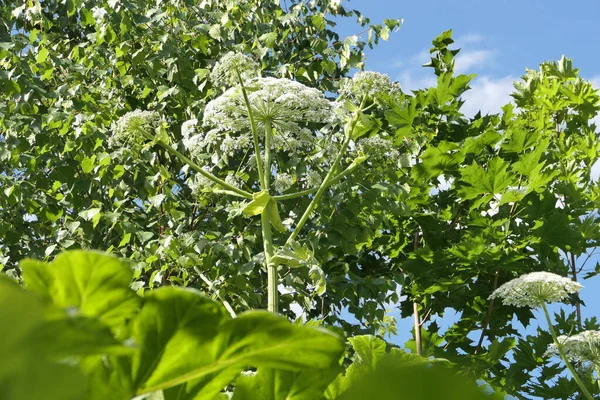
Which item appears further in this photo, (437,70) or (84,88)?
(84,88)

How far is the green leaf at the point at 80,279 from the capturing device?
118 millimetres

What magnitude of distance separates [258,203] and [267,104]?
0.39 meters

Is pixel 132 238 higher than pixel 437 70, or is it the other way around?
pixel 437 70

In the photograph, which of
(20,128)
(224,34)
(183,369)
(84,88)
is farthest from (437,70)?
(183,369)

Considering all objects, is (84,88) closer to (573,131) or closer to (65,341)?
(573,131)

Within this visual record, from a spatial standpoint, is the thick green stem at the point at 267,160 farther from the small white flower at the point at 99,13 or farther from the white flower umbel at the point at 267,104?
the small white flower at the point at 99,13

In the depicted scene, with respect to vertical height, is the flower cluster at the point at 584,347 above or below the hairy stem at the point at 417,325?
below

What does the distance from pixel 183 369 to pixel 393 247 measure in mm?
2248

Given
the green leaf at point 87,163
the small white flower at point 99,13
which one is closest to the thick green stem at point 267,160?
the green leaf at point 87,163

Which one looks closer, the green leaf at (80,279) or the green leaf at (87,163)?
the green leaf at (80,279)

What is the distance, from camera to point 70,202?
3.02 metres

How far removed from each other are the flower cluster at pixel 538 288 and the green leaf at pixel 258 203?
0.78 metres

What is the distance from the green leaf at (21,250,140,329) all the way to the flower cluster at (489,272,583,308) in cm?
148

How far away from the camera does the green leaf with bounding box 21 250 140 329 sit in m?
0.12
